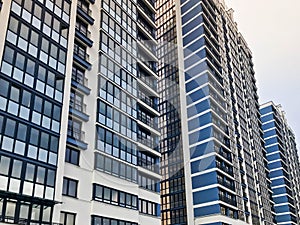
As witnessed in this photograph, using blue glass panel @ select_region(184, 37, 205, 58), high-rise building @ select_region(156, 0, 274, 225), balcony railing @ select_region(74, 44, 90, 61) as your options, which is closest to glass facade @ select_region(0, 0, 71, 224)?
balcony railing @ select_region(74, 44, 90, 61)

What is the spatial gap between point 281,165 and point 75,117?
240 ft

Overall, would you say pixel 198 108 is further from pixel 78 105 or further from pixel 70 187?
pixel 70 187

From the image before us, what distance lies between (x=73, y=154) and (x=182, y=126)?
30635 millimetres

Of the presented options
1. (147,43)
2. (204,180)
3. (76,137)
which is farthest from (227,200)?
(76,137)

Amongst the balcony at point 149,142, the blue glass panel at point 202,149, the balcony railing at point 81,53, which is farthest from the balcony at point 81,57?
the blue glass panel at point 202,149

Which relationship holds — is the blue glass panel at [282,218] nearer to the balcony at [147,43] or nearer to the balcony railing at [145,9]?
the balcony at [147,43]

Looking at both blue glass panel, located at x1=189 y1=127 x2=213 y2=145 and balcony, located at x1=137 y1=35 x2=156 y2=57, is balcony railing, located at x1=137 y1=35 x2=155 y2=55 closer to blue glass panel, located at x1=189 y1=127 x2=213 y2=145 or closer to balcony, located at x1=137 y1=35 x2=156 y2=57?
balcony, located at x1=137 y1=35 x2=156 y2=57

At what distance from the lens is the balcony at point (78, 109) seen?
31984mm

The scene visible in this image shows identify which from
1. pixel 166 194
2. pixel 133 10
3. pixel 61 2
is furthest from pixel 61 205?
pixel 166 194

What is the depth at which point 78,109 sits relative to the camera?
3322 cm

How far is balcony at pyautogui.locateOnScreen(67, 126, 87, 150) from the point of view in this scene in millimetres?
30752

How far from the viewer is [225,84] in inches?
2601

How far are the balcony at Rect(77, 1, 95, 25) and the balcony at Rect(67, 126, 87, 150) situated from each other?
12.8 meters

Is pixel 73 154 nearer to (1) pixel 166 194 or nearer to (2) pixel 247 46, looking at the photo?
(1) pixel 166 194
